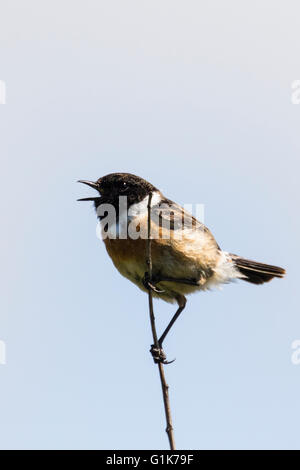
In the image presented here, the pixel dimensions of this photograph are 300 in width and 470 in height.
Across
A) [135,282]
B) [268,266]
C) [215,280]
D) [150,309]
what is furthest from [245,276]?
[150,309]

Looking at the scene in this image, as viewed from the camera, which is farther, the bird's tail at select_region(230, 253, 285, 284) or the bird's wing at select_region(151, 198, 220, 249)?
the bird's tail at select_region(230, 253, 285, 284)

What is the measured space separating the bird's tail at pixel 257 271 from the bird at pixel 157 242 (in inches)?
23.8

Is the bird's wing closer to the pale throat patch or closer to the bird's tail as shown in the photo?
the pale throat patch

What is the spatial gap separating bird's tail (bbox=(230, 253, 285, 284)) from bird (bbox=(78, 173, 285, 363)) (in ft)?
1.99

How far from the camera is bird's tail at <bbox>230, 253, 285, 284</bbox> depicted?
8.69m

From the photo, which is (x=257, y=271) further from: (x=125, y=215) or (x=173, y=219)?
(x=125, y=215)

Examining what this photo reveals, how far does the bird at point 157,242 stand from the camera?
7035 millimetres

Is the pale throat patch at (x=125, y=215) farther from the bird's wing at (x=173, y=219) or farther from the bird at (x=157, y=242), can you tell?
the bird's wing at (x=173, y=219)

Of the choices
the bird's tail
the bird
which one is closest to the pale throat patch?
Result: the bird

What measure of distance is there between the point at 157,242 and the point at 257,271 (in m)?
2.23

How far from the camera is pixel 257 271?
8781mm

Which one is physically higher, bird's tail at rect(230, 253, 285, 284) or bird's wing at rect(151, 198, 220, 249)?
bird's wing at rect(151, 198, 220, 249)

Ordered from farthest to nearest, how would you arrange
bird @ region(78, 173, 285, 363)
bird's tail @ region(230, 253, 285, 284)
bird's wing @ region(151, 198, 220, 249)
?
bird's tail @ region(230, 253, 285, 284), bird's wing @ region(151, 198, 220, 249), bird @ region(78, 173, 285, 363)

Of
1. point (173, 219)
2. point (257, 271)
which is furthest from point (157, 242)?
point (257, 271)
